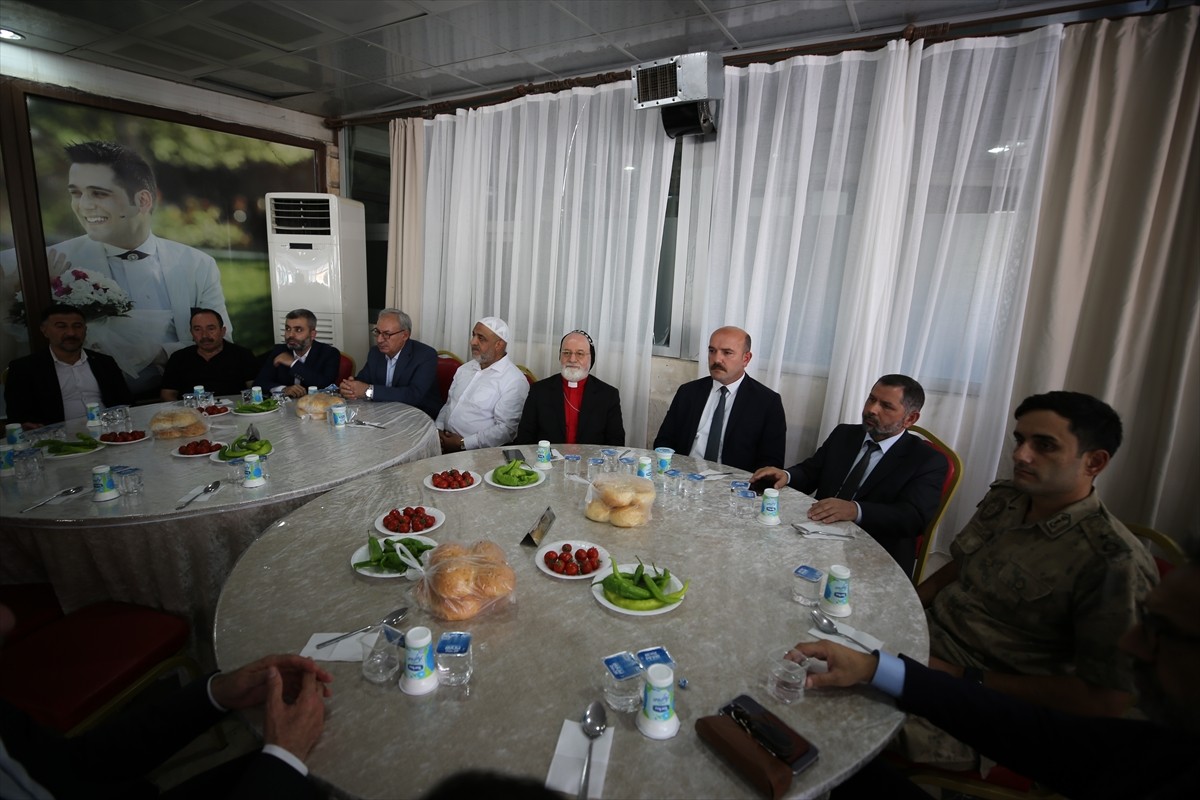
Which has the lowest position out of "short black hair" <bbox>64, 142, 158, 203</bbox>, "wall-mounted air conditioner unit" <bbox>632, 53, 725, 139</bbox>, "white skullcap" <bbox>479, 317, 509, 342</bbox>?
"white skullcap" <bbox>479, 317, 509, 342</bbox>

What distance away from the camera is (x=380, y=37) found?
139 inches

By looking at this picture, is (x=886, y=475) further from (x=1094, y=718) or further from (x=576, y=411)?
(x=576, y=411)

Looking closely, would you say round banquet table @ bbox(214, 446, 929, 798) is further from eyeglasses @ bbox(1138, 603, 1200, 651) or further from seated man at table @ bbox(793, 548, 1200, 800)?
eyeglasses @ bbox(1138, 603, 1200, 651)

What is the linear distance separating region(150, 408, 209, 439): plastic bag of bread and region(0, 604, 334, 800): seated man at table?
1721mm

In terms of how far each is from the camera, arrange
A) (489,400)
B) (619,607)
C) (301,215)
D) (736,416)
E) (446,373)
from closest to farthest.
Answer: (619,607) < (736,416) < (489,400) < (446,373) < (301,215)

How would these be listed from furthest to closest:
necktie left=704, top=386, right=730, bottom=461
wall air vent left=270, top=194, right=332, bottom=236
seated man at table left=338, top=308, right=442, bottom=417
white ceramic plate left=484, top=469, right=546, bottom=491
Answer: wall air vent left=270, top=194, right=332, bottom=236 → seated man at table left=338, top=308, right=442, bottom=417 → necktie left=704, top=386, right=730, bottom=461 → white ceramic plate left=484, top=469, right=546, bottom=491

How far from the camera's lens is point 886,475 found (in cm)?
224

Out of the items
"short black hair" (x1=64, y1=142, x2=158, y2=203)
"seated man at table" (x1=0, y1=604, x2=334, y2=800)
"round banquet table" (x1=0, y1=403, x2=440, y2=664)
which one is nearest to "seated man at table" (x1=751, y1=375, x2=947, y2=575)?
"seated man at table" (x1=0, y1=604, x2=334, y2=800)

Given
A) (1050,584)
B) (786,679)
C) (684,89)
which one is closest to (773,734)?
(786,679)

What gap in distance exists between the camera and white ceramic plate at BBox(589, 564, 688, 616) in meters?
1.31

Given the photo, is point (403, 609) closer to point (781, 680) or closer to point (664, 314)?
point (781, 680)

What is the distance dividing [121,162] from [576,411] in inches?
162

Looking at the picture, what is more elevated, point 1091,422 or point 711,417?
point 1091,422

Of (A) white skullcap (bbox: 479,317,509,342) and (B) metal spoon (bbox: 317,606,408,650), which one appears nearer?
(B) metal spoon (bbox: 317,606,408,650)
